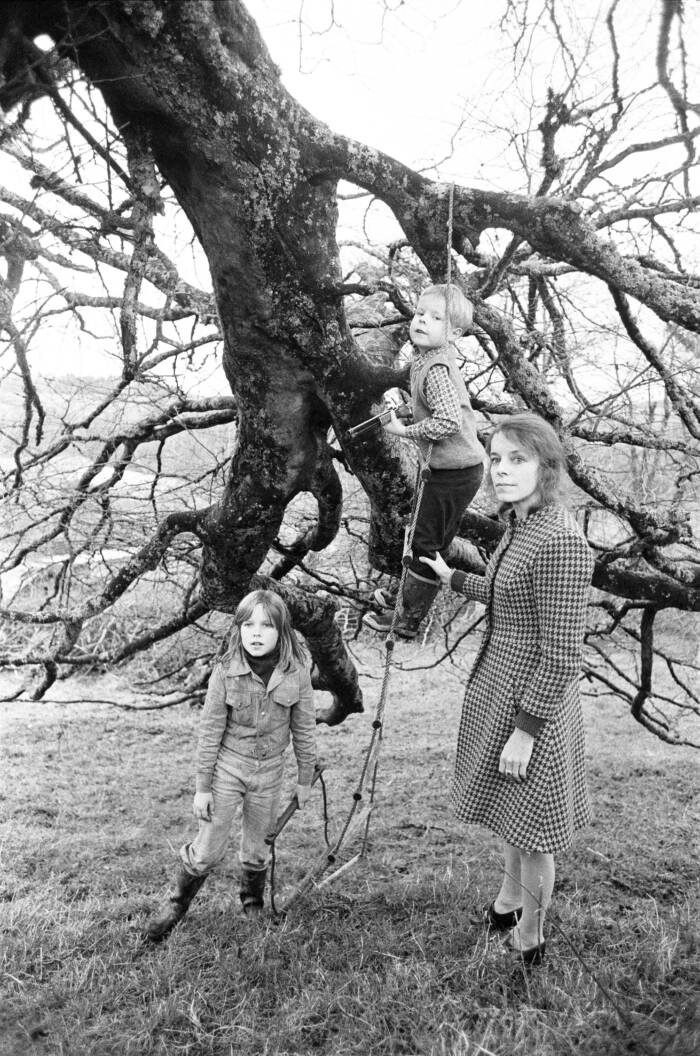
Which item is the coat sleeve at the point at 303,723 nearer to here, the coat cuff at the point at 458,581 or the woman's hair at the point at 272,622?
the woman's hair at the point at 272,622

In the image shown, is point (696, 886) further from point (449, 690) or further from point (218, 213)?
point (449, 690)

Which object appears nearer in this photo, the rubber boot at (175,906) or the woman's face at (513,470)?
the woman's face at (513,470)

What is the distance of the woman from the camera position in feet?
6.98

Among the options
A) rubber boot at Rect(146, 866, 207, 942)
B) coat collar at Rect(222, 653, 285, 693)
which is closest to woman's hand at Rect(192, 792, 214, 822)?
rubber boot at Rect(146, 866, 207, 942)

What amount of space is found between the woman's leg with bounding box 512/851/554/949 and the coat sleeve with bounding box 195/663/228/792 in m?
1.25

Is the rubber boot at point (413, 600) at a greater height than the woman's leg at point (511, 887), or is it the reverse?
the rubber boot at point (413, 600)

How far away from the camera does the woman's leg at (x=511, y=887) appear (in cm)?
258

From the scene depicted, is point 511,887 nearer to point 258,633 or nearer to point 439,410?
point 258,633

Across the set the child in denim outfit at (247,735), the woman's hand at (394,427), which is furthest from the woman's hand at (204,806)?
the woman's hand at (394,427)

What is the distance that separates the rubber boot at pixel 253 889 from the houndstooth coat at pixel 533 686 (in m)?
1.16

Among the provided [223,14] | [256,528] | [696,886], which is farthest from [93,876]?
[223,14]

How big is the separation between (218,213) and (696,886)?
3707 millimetres

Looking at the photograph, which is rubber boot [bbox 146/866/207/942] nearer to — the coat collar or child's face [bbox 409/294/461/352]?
the coat collar

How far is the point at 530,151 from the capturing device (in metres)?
3.16
